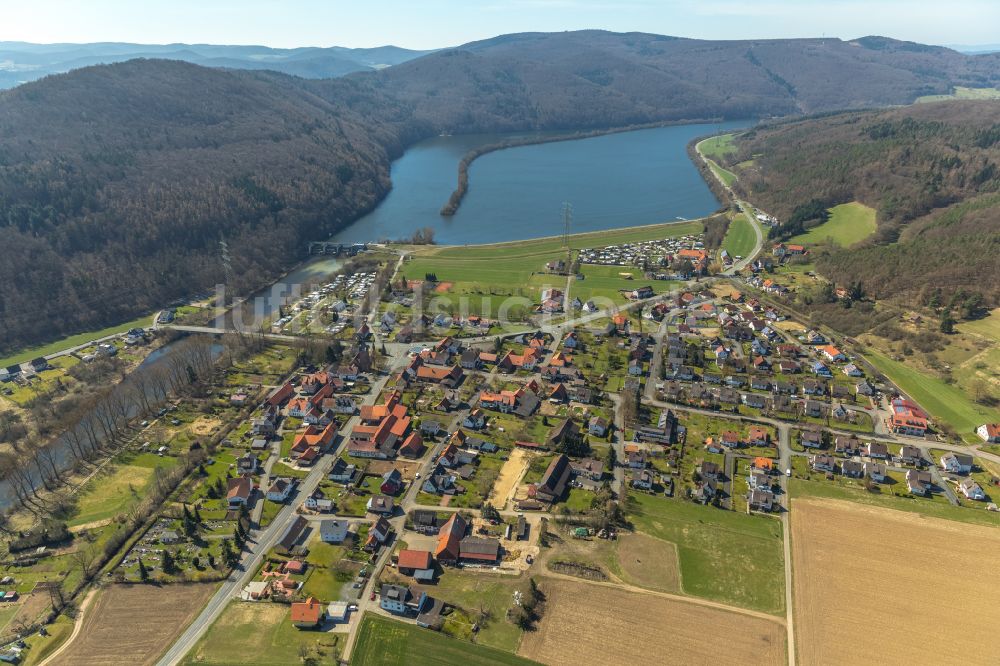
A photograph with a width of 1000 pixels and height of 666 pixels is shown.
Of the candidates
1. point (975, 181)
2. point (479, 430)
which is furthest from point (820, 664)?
point (975, 181)

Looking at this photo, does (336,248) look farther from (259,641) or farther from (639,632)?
(639,632)

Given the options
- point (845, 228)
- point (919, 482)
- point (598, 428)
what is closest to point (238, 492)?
point (598, 428)

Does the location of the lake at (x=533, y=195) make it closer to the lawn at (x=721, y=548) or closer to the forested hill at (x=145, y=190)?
the forested hill at (x=145, y=190)

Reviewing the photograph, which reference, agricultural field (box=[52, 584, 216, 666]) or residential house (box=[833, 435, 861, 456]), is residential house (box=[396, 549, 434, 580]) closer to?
agricultural field (box=[52, 584, 216, 666])

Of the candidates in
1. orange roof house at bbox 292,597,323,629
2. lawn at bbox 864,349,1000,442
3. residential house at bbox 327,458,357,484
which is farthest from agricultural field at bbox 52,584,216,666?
lawn at bbox 864,349,1000,442

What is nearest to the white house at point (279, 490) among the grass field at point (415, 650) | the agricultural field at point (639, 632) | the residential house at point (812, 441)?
the grass field at point (415, 650)

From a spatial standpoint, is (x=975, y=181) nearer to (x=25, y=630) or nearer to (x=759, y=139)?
(x=759, y=139)
